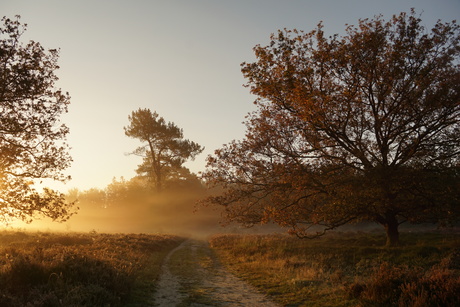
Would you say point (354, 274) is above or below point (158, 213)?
below

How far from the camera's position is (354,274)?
39.8ft

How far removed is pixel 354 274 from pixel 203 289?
20.0ft

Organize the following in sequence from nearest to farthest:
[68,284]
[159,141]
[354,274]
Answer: [68,284] → [354,274] → [159,141]

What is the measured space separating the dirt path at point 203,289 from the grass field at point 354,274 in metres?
0.67

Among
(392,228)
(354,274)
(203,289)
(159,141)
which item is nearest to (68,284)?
(203,289)

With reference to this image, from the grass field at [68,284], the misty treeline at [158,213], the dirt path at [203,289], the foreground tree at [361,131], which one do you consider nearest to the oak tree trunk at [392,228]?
the foreground tree at [361,131]

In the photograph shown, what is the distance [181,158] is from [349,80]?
132 feet

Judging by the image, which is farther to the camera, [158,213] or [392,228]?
[158,213]

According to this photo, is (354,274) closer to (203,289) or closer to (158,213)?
(203,289)

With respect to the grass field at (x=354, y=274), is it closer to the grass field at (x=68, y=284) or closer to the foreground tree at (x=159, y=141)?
the grass field at (x=68, y=284)

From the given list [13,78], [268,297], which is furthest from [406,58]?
[13,78]

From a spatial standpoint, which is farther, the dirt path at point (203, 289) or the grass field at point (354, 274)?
the dirt path at point (203, 289)

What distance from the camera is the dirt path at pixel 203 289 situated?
9.44m

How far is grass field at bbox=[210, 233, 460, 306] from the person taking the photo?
779cm
